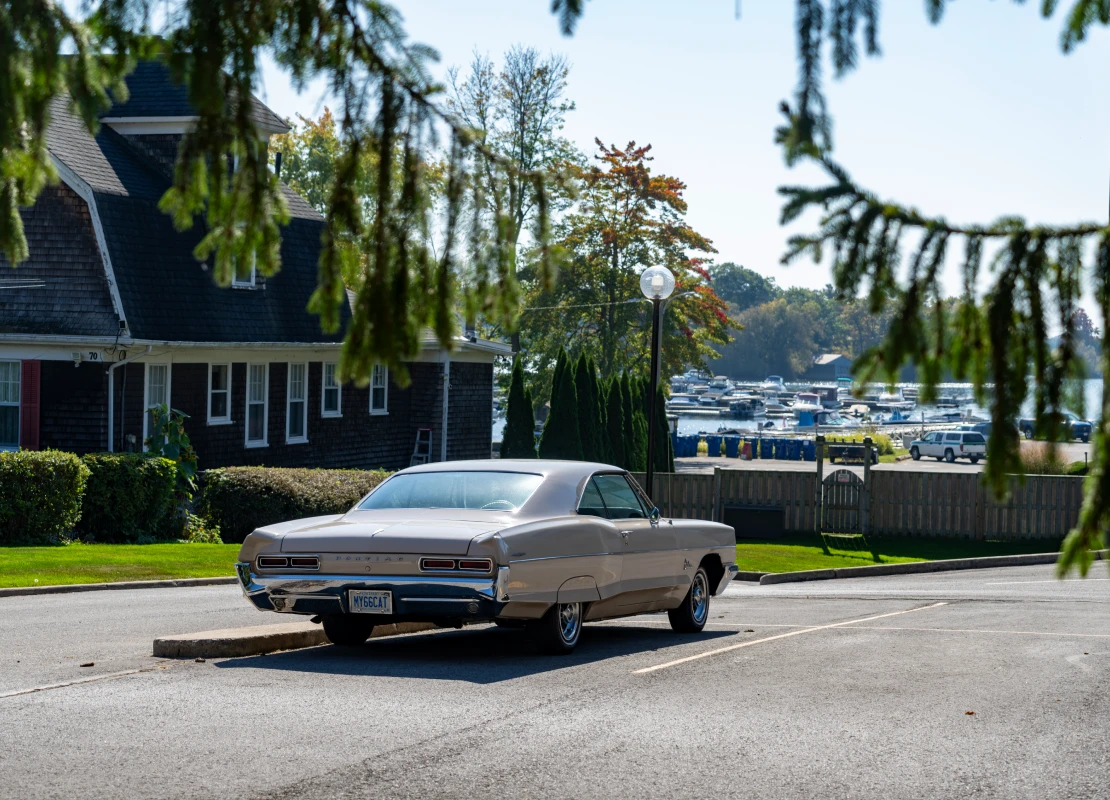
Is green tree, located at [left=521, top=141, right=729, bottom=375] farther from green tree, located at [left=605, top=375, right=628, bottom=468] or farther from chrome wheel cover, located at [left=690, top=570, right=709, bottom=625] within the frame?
chrome wheel cover, located at [left=690, top=570, right=709, bottom=625]

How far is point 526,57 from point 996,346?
181ft

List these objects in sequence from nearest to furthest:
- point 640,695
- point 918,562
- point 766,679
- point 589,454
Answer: point 640,695 → point 766,679 → point 918,562 → point 589,454

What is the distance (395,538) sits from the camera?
34.6 ft

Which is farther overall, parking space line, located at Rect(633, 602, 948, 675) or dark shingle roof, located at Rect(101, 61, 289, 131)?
dark shingle roof, located at Rect(101, 61, 289, 131)

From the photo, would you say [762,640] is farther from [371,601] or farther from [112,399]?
[112,399]

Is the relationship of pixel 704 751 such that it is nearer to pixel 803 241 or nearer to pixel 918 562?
pixel 803 241

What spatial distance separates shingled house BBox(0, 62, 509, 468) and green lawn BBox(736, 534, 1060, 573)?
8470 mm

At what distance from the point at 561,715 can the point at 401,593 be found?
2.07m

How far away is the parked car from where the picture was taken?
75875 mm

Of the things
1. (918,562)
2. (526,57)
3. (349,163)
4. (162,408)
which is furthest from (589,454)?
(349,163)

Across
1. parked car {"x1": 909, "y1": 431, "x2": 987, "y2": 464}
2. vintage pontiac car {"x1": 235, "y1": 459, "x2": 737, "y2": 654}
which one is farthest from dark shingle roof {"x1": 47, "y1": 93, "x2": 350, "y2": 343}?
parked car {"x1": 909, "y1": 431, "x2": 987, "y2": 464}

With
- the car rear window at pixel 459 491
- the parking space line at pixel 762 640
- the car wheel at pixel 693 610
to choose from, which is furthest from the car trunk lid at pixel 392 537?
the car wheel at pixel 693 610

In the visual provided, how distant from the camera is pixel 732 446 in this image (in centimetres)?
7775

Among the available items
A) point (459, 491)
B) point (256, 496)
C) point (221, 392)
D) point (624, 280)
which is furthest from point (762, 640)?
point (624, 280)
